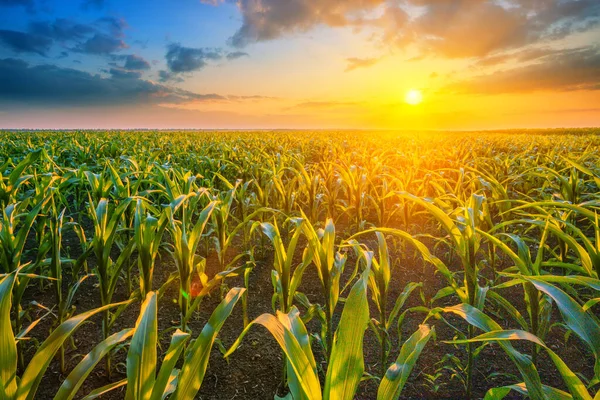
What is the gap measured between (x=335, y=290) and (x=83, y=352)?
1.57 metres

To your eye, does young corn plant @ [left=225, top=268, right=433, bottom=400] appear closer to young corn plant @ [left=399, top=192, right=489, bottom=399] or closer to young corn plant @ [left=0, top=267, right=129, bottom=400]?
young corn plant @ [left=0, top=267, right=129, bottom=400]

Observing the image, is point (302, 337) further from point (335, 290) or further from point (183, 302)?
point (183, 302)

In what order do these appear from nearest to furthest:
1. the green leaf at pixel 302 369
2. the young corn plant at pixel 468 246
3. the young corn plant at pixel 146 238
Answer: the green leaf at pixel 302 369
the young corn plant at pixel 468 246
the young corn plant at pixel 146 238

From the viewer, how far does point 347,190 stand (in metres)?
4.12

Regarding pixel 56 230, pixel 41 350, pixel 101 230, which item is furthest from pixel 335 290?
pixel 56 230

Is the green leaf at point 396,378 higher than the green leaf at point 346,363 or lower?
lower

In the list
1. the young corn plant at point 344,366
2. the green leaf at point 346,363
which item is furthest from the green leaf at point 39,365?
the green leaf at point 346,363

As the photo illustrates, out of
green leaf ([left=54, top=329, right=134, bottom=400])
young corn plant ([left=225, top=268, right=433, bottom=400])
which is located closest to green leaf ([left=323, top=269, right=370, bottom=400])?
young corn plant ([left=225, top=268, right=433, bottom=400])

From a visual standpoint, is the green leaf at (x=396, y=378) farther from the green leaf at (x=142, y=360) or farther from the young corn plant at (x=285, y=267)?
the young corn plant at (x=285, y=267)

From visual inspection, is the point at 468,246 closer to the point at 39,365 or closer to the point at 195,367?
the point at 195,367

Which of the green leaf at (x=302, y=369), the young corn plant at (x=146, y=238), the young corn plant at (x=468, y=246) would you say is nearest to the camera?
the green leaf at (x=302, y=369)

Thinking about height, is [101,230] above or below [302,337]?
above

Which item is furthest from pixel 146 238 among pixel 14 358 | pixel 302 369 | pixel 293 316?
pixel 302 369

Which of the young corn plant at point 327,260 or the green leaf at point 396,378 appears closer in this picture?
the green leaf at point 396,378
